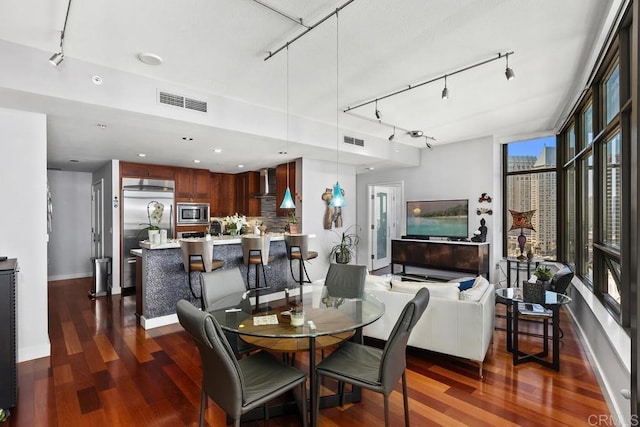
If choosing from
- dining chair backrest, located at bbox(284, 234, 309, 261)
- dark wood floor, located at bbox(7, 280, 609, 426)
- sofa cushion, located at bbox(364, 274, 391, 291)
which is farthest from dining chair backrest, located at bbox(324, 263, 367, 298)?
dining chair backrest, located at bbox(284, 234, 309, 261)

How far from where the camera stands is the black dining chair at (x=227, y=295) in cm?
262

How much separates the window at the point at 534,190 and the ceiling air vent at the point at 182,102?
5419mm

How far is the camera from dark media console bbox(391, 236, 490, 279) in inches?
231

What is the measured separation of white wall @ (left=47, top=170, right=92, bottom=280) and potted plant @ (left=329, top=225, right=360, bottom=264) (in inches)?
216

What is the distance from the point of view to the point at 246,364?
2.14 metres

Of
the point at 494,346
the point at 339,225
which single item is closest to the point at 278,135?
the point at 339,225

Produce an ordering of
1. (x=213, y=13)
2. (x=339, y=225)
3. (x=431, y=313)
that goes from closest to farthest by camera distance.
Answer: (x=213, y=13) → (x=431, y=313) → (x=339, y=225)

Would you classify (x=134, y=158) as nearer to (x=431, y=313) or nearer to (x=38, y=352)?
(x=38, y=352)

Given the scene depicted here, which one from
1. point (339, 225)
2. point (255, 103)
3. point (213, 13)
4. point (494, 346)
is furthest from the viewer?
point (339, 225)

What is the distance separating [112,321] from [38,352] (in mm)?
1121

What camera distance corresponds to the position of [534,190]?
584 centimetres

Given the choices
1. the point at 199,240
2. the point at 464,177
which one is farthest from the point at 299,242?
the point at 464,177

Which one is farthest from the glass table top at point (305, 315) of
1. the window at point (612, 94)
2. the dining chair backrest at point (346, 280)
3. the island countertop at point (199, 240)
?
the window at point (612, 94)

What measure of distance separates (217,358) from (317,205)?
4.66 meters
